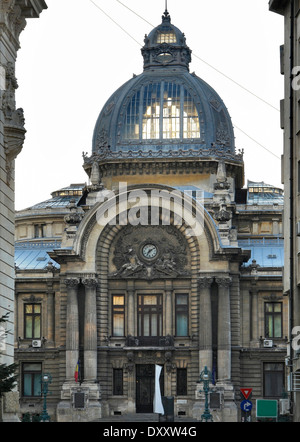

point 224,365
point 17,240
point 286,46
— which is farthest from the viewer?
point 17,240

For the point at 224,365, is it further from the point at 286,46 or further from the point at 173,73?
the point at 286,46

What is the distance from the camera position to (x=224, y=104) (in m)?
96.8

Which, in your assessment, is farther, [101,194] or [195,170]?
[195,170]

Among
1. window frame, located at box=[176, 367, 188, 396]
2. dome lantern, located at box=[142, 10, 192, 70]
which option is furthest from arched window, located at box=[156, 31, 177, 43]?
window frame, located at box=[176, 367, 188, 396]

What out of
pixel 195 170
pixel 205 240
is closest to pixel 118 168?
pixel 195 170

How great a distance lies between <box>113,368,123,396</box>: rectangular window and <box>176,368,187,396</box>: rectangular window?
3748mm

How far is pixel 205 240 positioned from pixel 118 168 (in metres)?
11.3

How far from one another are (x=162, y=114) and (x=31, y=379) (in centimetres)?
2159

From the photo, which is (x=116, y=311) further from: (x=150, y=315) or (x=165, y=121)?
(x=165, y=121)

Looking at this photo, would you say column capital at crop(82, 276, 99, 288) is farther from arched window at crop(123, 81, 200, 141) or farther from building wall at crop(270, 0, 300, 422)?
building wall at crop(270, 0, 300, 422)

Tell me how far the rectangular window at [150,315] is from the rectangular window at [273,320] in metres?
7.23

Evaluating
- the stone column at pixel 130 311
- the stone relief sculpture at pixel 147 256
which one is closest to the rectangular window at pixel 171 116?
the stone relief sculpture at pixel 147 256

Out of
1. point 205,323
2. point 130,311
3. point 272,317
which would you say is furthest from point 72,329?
point 272,317

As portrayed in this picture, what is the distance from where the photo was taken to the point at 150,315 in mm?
85688
